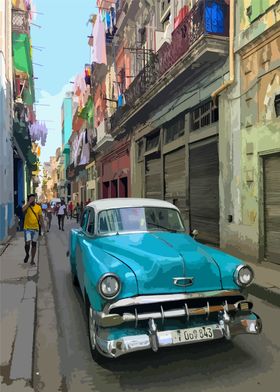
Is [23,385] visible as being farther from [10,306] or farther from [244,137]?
[244,137]

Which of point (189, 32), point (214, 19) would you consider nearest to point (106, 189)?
point (189, 32)

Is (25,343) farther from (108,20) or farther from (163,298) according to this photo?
(108,20)

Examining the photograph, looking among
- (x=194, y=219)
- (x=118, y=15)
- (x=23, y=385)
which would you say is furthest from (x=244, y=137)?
(x=118, y=15)

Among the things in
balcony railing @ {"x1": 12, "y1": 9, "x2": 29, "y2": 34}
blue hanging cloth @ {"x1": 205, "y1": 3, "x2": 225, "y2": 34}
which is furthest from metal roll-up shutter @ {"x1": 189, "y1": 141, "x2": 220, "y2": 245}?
balcony railing @ {"x1": 12, "y1": 9, "x2": 29, "y2": 34}

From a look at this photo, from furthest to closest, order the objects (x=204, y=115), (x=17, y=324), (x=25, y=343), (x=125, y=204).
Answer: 1. (x=204, y=115)
2. (x=125, y=204)
3. (x=17, y=324)
4. (x=25, y=343)

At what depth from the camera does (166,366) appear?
3.89 metres

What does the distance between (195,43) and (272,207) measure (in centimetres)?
513

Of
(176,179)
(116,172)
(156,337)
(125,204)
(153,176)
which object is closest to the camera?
(156,337)

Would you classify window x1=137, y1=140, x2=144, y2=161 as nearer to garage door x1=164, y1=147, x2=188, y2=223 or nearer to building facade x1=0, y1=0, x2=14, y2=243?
garage door x1=164, y1=147, x2=188, y2=223

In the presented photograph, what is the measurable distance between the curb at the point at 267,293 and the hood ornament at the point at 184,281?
2.95m

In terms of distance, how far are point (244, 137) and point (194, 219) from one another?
12.9ft

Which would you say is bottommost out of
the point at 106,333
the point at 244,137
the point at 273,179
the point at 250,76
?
the point at 106,333

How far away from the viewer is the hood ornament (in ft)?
12.7

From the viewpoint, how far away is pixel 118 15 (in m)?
22.2
